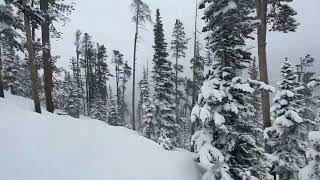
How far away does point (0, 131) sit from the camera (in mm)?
9859

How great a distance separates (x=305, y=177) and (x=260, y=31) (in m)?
5.92

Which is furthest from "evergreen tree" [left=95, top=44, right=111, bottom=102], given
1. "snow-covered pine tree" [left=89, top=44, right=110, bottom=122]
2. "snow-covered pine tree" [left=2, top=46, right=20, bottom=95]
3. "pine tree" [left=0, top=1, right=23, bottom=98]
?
"pine tree" [left=0, top=1, right=23, bottom=98]

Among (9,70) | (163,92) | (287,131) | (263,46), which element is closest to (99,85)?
(9,70)

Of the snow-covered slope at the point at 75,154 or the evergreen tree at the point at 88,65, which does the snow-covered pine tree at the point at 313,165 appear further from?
the evergreen tree at the point at 88,65

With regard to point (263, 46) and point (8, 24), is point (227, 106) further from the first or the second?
point (8, 24)

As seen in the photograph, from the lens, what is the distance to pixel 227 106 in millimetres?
11438

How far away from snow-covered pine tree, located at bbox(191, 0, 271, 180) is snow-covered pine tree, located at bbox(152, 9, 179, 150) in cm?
2133

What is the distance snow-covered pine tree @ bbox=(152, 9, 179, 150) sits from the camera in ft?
112

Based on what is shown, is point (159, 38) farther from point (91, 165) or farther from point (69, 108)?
point (91, 165)

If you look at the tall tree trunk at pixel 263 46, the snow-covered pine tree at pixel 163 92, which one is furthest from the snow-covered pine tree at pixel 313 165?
the snow-covered pine tree at pixel 163 92

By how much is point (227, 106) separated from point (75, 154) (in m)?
5.36

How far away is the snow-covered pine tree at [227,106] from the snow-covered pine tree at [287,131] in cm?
768

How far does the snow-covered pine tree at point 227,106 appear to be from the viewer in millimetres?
11070

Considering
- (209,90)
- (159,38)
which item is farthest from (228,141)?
(159,38)
